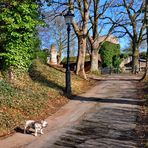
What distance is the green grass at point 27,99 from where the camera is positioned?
41.3ft

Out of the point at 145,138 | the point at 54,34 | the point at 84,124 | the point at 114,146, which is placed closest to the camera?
the point at 114,146

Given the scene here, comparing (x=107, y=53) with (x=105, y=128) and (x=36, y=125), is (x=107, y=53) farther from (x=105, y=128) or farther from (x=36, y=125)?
(x=36, y=125)

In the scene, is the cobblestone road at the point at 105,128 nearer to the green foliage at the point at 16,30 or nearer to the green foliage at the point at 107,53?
the green foliage at the point at 16,30

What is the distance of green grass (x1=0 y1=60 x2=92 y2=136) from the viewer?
41.3 feet

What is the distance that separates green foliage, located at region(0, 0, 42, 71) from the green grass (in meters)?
1.07

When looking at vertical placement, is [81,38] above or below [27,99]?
above

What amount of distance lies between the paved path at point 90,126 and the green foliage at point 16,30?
3.14 meters

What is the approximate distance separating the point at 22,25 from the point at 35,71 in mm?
6419

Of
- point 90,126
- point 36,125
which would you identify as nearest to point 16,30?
point 90,126

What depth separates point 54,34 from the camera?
65.1 metres

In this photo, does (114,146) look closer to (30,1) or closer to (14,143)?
(14,143)

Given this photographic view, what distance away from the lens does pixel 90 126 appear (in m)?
12.8

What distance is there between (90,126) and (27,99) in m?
3.22

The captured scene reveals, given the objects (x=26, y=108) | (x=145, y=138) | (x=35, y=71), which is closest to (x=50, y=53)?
(x=35, y=71)
